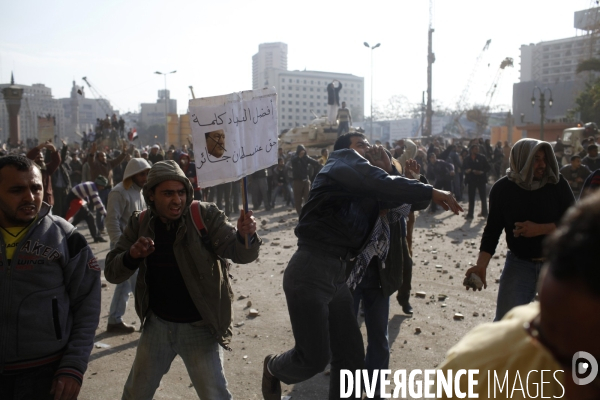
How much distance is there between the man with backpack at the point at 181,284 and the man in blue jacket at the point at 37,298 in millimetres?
377

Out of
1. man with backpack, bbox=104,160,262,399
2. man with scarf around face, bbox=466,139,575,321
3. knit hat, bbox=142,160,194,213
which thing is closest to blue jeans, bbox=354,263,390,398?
man with scarf around face, bbox=466,139,575,321

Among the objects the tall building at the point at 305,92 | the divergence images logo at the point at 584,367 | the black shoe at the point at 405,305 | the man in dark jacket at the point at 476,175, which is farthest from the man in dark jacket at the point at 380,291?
the tall building at the point at 305,92

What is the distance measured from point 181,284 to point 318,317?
86 cm

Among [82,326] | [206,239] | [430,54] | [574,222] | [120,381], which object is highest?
[430,54]

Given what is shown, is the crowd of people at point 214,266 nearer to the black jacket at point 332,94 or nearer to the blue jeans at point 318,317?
the blue jeans at point 318,317

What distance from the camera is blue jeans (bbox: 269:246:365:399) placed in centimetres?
343

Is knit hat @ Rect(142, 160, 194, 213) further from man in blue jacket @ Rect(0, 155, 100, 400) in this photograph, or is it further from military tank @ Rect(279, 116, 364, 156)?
military tank @ Rect(279, 116, 364, 156)

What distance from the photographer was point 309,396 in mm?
4559

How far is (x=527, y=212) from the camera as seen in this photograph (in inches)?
163

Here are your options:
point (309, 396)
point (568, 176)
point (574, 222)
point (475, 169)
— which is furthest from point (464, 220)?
point (574, 222)

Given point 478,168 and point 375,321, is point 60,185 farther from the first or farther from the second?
point 375,321

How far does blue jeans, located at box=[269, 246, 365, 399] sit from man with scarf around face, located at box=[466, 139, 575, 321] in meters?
1.13

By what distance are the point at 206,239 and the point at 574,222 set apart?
272 centimetres

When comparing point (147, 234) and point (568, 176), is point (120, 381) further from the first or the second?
point (568, 176)
